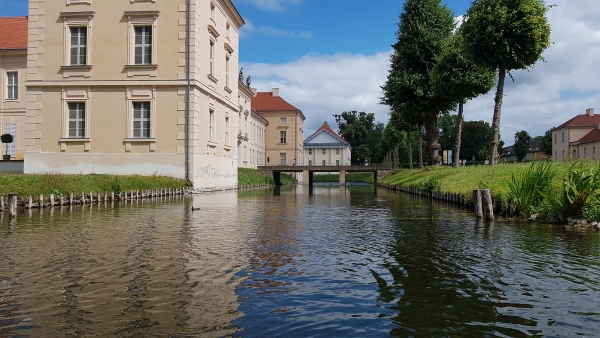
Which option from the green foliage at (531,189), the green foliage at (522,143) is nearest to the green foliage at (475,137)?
the green foliage at (522,143)

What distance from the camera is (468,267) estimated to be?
763 centimetres

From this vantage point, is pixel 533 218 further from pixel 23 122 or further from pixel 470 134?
pixel 470 134

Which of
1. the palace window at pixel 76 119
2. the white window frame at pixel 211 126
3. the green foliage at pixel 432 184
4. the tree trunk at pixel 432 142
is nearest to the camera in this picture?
the green foliage at pixel 432 184

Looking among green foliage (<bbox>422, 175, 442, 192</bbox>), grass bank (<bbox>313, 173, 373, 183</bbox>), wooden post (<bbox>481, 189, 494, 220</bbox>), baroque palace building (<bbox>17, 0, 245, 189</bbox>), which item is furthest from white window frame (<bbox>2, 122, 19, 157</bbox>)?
grass bank (<bbox>313, 173, 373, 183</bbox>)

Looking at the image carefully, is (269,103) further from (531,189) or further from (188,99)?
(531,189)

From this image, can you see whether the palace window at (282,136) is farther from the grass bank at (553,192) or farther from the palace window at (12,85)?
the grass bank at (553,192)

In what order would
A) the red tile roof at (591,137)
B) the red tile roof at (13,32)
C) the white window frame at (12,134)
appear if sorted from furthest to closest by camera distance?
the red tile roof at (591,137), the red tile roof at (13,32), the white window frame at (12,134)

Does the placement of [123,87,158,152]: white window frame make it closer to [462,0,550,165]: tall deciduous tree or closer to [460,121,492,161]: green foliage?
[462,0,550,165]: tall deciduous tree

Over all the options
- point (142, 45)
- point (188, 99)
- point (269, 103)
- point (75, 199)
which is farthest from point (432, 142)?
point (269, 103)

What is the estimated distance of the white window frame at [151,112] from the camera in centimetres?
2889

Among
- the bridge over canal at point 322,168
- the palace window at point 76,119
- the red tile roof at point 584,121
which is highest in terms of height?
the red tile roof at point 584,121

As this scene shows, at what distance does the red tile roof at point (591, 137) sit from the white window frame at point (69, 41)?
6603 cm

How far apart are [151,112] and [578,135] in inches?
2812

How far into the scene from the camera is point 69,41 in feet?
96.8
